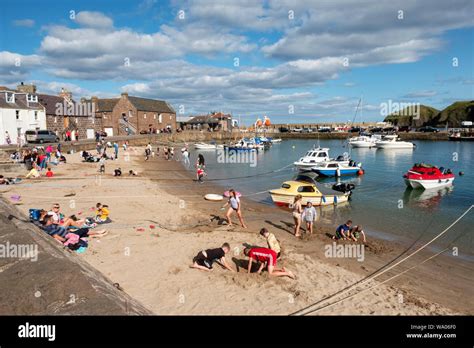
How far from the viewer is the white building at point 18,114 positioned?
41.3 meters

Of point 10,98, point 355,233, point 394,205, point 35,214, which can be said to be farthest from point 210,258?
point 10,98

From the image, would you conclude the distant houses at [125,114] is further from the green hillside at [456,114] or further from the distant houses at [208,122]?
the green hillside at [456,114]

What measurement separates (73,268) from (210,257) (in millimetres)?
3995

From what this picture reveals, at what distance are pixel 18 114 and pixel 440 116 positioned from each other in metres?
133

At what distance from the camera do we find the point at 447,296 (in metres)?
9.83

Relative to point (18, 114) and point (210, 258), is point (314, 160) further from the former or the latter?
point (18, 114)

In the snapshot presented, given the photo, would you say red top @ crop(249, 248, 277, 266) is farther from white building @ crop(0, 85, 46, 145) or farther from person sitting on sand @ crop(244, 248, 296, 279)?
white building @ crop(0, 85, 46, 145)

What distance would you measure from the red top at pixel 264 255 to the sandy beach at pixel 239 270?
0.42m

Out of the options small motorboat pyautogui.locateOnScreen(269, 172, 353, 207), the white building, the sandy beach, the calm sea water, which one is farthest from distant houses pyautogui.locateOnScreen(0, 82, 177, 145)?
small motorboat pyautogui.locateOnScreen(269, 172, 353, 207)

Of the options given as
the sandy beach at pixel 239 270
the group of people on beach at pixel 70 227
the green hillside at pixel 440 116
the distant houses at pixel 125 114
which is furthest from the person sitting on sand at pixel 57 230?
the green hillside at pixel 440 116

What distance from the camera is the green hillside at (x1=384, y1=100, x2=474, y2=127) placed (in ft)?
375
